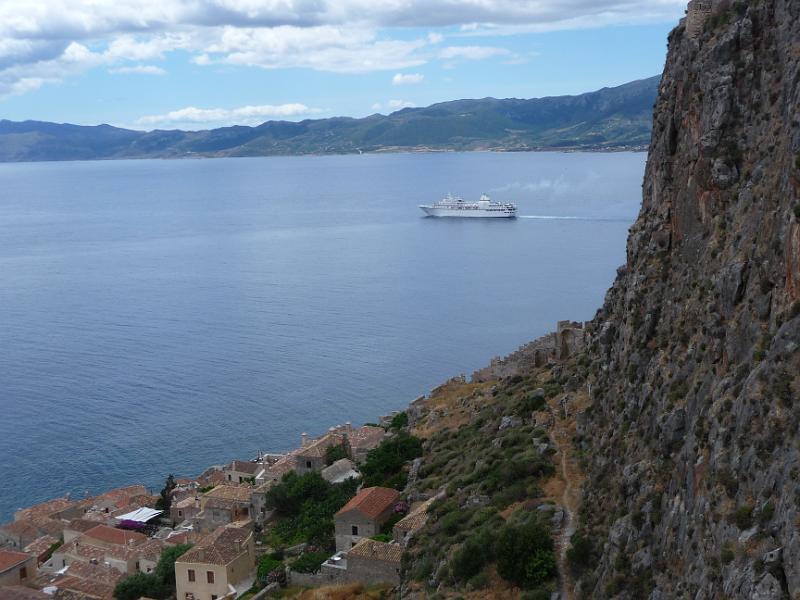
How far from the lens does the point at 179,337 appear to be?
259ft

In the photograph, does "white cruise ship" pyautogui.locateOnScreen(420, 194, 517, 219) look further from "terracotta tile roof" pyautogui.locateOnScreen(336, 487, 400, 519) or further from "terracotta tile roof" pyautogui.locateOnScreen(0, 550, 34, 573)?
"terracotta tile roof" pyautogui.locateOnScreen(336, 487, 400, 519)

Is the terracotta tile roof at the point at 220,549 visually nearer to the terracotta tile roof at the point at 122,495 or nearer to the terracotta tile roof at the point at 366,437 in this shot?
the terracotta tile roof at the point at 366,437

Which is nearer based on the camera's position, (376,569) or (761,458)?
(761,458)

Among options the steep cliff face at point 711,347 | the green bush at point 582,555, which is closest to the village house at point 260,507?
the steep cliff face at point 711,347

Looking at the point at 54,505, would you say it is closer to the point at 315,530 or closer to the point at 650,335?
the point at 315,530

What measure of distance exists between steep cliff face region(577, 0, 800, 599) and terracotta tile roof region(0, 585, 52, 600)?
2096 centimetres

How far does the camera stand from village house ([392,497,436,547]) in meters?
26.5

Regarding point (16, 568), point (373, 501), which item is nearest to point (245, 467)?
point (16, 568)

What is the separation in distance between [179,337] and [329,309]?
1451 cm

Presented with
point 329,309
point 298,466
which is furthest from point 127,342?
point 298,466

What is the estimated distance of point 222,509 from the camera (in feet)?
125

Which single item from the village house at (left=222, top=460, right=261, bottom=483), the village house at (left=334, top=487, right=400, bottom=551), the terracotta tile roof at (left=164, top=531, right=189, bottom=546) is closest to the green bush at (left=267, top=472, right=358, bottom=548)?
the village house at (left=334, top=487, right=400, bottom=551)

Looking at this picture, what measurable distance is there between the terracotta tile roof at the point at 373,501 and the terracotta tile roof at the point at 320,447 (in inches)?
293

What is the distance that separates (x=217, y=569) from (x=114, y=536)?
11.1 metres
